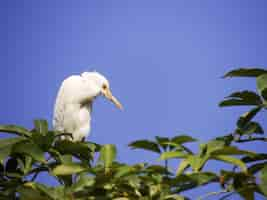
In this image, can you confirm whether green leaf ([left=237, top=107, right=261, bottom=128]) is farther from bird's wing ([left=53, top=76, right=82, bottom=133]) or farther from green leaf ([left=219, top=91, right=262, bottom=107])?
bird's wing ([left=53, top=76, right=82, bottom=133])

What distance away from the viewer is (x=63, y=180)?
901 mm

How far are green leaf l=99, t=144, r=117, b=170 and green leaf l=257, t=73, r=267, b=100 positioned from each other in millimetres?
290

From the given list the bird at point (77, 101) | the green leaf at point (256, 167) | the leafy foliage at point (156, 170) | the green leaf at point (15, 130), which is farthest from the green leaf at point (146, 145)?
the bird at point (77, 101)

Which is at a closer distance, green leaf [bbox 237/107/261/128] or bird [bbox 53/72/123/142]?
green leaf [bbox 237/107/261/128]

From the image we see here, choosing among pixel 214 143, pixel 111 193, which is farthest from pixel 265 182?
pixel 111 193

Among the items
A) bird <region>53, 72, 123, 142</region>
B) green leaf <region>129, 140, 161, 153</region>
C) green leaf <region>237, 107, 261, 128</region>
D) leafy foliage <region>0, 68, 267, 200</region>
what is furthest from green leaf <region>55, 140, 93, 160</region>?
bird <region>53, 72, 123, 142</region>

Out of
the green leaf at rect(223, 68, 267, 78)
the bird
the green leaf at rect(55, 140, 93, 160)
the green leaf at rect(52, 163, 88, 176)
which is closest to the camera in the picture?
the green leaf at rect(52, 163, 88, 176)

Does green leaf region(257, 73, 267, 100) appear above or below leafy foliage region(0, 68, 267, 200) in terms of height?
above

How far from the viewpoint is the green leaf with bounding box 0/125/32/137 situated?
94 centimetres

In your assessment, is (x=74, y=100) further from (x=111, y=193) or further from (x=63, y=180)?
(x=111, y=193)

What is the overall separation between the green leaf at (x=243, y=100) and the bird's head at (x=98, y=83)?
1.89 metres

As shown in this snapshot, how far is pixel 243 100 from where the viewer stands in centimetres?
86

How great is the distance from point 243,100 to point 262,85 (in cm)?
8

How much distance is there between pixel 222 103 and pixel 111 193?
12.9 inches
